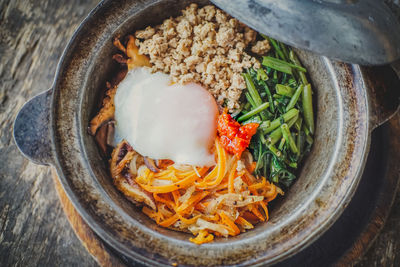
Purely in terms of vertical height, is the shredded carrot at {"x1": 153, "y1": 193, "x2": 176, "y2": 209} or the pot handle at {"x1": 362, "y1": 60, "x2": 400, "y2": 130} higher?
the pot handle at {"x1": 362, "y1": 60, "x2": 400, "y2": 130}

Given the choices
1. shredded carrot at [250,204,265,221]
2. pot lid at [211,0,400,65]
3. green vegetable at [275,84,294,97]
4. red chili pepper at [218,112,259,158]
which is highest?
pot lid at [211,0,400,65]

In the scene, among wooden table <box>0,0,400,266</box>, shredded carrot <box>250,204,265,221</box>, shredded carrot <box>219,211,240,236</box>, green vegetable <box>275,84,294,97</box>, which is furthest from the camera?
wooden table <box>0,0,400,266</box>

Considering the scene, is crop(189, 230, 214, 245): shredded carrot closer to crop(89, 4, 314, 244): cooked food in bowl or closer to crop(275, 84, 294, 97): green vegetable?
crop(89, 4, 314, 244): cooked food in bowl

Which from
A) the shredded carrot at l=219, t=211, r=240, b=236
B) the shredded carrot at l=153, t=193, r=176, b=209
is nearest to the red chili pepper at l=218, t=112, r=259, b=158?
the shredded carrot at l=219, t=211, r=240, b=236

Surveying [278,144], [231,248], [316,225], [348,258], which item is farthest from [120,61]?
[348,258]

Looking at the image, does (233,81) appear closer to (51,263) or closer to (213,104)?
(213,104)

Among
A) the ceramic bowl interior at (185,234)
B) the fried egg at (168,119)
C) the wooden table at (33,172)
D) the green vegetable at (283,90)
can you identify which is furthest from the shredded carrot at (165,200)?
the green vegetable at (283,90)

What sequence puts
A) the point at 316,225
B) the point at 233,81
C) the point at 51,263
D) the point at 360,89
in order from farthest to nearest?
the point at 51,263 < the point at 233,81 < the point at 360,89 < the point at 316,225
